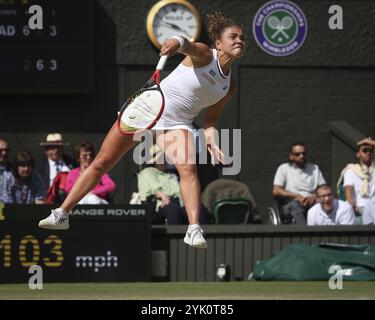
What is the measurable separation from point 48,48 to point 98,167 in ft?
18.0

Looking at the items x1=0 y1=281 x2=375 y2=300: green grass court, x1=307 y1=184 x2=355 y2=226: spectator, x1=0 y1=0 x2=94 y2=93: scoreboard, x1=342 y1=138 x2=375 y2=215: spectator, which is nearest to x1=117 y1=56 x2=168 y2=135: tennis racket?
x1=0 y1=281 x2=375 y2=300: green grass court

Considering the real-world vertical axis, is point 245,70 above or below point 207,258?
above

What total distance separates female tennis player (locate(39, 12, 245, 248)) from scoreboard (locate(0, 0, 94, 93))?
534 cm

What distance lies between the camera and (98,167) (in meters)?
8.95

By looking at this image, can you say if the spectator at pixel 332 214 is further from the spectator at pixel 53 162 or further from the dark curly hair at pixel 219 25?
the dark curly hair at pixel 219 25

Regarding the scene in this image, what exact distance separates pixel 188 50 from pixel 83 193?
152 cm

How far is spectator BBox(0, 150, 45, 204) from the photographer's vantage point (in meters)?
13.3

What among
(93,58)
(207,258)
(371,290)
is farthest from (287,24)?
(371,290)

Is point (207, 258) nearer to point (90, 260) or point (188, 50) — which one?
point (90, 260)

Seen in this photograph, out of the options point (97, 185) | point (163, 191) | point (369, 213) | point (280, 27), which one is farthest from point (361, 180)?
point (97, 185)

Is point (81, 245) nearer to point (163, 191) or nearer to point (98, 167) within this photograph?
point (163, 191)

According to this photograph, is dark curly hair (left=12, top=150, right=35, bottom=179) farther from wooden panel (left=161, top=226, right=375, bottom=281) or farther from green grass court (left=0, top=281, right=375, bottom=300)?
green grass court (left=0, top=281, right=375, bottom=300)

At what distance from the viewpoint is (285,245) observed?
13.0 meters

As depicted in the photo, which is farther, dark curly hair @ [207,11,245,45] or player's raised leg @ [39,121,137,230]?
dark curly hair @ [207,11,245,45]
